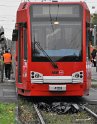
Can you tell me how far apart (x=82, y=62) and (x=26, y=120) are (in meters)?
4.61

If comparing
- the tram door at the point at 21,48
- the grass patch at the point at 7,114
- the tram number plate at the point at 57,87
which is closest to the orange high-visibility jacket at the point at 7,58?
the tram door at the point at 21,48

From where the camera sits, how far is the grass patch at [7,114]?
1287 centimetres

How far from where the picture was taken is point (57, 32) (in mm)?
18156

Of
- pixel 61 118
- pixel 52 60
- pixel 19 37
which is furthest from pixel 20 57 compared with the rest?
Answer: pixel 61 118

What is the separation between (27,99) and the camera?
20328mm

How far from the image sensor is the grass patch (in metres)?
12.9

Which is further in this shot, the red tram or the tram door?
the tram door

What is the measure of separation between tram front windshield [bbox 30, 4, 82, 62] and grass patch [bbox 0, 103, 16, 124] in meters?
2.16

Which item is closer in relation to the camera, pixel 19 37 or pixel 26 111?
pixel 26 111

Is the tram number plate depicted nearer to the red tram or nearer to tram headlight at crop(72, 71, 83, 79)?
the red tram

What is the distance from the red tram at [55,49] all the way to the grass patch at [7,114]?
4.86 ft

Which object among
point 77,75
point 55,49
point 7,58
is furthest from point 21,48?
point 7,58

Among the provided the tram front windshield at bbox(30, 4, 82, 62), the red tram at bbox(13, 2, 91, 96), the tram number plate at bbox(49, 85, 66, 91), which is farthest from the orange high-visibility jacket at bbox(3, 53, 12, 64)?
the tram number plate at bbox(49, 85, 66, 91)

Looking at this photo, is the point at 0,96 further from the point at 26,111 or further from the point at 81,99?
the point at 26,111
